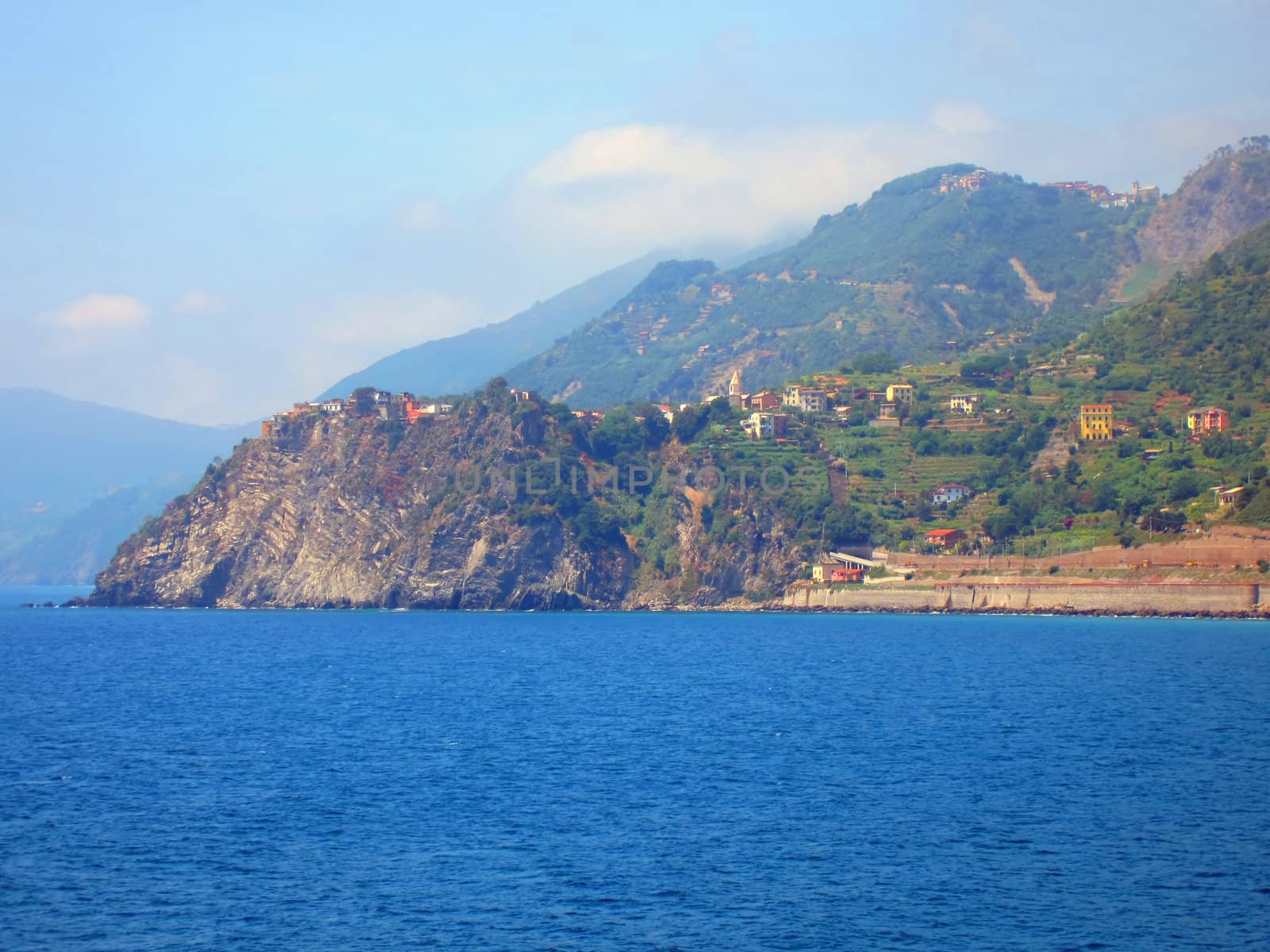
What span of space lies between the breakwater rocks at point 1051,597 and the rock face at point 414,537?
6781mm

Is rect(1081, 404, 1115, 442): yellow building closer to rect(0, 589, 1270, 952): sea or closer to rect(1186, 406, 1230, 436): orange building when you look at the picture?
rect(1186, 406, 1230, 436): orange building

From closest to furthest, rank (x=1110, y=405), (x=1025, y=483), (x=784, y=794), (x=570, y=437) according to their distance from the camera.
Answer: (x=784, y=794) < (x=1025, y=483) < (x=1110, y=405) < (x=570, y=437)

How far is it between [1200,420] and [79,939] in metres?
123

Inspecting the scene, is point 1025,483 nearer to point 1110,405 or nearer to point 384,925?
point 1110,405

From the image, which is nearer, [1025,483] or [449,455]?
[1025,483]

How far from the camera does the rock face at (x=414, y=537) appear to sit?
129 m

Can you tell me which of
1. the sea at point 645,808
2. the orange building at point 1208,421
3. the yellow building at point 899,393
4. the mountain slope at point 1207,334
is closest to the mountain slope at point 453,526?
the yellow building at point 899,393

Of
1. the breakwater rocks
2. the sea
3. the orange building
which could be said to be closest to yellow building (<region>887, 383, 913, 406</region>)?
the orange building

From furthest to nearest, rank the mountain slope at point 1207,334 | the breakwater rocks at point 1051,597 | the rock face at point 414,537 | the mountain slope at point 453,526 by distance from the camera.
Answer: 1. the mountain slope at point 1207,334
2. the mountain slope at point 453,526
3. the rock face at point 414,537
4. the breakwater rocks at point 1051,597

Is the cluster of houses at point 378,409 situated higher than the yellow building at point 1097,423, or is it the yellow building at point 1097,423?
the cluster of houses at point 378,409

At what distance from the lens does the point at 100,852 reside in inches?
1246

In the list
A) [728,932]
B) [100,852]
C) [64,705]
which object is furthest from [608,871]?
[64,705]

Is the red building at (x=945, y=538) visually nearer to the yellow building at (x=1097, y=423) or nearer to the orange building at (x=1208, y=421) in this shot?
the yellow building at (x=1097, y=423)

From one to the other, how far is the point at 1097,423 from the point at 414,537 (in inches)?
2707
